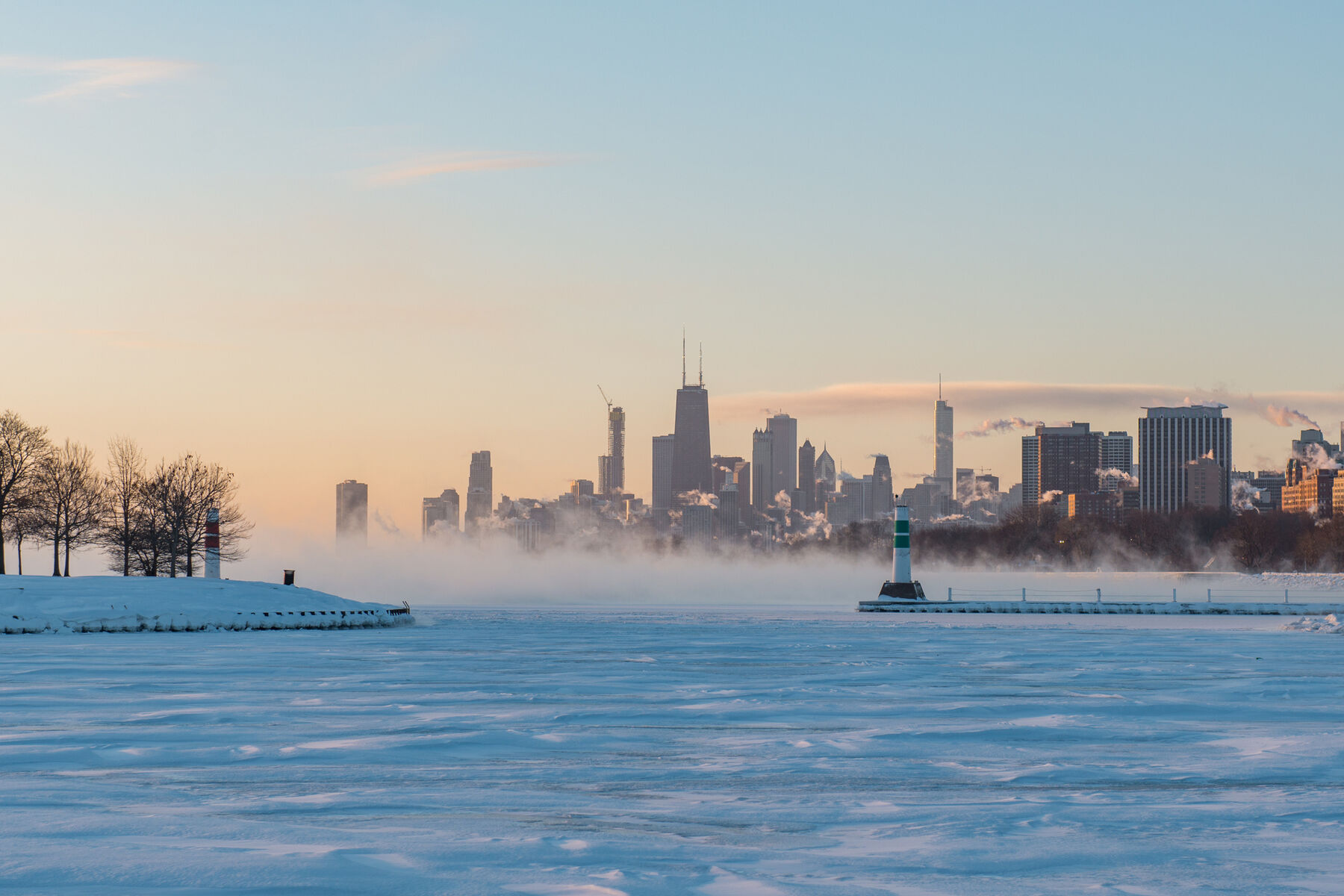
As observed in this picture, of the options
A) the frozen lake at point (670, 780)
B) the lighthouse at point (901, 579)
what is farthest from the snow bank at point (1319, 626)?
the lighthouse at point (901, 579)

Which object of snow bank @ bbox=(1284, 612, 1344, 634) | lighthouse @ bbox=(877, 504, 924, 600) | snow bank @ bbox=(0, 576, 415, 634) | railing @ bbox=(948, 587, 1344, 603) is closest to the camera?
snow bank @ bbox=(0, 576, 415, 634)

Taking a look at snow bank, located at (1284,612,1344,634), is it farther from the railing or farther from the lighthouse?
the railing

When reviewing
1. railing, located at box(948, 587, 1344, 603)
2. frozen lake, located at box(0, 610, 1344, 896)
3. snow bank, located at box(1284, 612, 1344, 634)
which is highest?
frozen lake, located at box(0, 610, 1344, 896)

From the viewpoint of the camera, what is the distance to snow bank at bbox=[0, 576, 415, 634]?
4706 cm

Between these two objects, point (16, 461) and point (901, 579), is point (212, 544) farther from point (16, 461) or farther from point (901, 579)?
point (901, 579)

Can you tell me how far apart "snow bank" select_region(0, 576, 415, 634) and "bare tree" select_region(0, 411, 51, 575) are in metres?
17.8

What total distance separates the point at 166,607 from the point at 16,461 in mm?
28611

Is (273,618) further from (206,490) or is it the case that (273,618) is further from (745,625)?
(206,490)

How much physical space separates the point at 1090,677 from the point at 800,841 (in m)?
17.1

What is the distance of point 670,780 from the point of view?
43.5 feet

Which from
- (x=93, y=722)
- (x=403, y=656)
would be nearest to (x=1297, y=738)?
(x=93, y=722)

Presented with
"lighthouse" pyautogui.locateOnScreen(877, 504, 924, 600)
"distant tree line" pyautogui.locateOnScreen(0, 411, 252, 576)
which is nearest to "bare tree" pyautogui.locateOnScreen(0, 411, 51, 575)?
"distant tree line" pyautogui.locateOnScreen(0, 411, 252, 576)

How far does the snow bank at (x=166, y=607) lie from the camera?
1853 inches

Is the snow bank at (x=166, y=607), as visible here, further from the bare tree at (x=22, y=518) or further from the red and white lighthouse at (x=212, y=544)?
the bare tree at (x=22, y=518)
